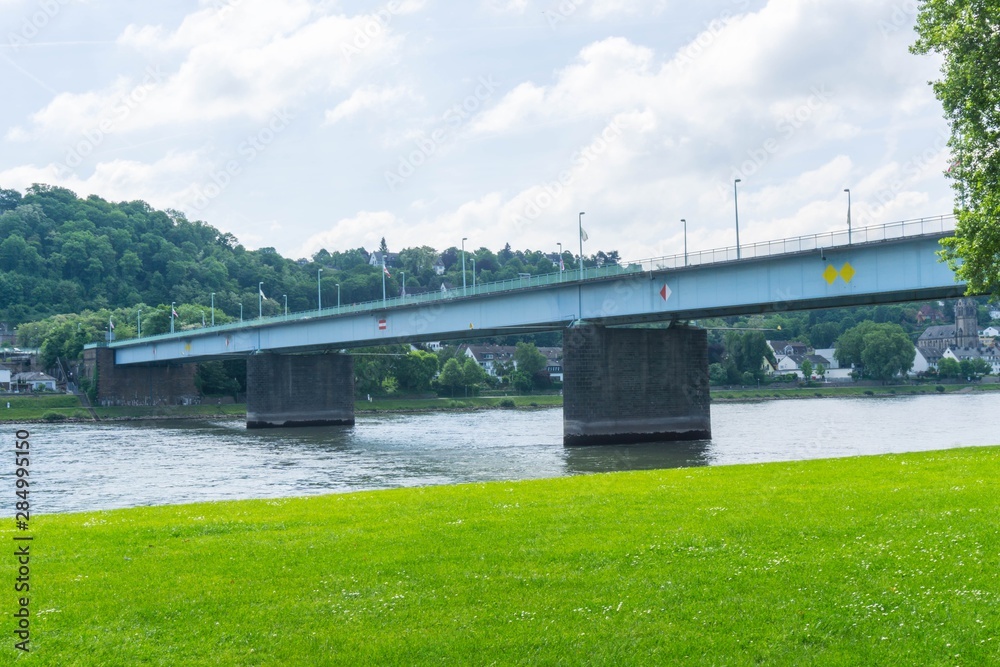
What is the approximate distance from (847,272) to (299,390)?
5947 centimetres

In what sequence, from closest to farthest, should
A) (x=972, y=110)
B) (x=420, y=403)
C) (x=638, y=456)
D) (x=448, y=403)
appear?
1. (x=972, y=110)
2. (x=638, y=456)
3. (x=420, y=403)
4. (x=448, y=403)

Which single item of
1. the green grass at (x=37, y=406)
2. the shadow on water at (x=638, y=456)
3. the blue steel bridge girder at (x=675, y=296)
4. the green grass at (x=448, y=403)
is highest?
the blue steel bridge girder at (x=675, y=296)

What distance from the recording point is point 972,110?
2588cm

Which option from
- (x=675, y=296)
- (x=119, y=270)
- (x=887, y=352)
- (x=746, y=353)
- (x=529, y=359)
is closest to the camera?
(x=675, y=296)

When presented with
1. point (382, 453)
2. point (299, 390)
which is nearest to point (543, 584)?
point (382, 453)

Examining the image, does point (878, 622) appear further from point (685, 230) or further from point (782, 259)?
point (685, 230)

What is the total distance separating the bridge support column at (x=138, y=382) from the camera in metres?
117

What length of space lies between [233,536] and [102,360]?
367 ft

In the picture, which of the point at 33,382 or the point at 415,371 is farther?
Answer: the point at 415,371

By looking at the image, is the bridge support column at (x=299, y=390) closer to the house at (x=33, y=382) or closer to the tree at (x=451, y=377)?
the tree at (x=451, y=377)

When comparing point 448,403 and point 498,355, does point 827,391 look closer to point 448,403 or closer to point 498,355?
point 448,403

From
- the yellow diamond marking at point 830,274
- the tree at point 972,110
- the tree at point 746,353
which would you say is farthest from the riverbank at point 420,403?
the tree at point 972,110

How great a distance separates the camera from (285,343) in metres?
89.4

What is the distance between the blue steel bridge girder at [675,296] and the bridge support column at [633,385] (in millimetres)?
1782
